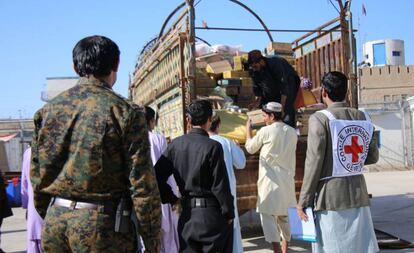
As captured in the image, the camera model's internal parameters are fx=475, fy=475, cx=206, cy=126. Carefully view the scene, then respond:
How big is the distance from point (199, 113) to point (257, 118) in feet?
7.84

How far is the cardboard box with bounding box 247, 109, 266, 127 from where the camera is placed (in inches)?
226

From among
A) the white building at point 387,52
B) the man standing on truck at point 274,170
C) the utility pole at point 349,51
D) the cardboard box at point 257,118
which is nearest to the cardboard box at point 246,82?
the cardboard box at point 257,118

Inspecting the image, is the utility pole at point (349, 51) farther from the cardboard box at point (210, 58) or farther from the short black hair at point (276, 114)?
the cardboard box at point (210, 58)

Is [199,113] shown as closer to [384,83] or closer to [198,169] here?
[198,169]

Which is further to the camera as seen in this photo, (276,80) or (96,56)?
(276,80)

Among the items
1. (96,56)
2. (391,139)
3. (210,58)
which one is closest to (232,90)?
(210,58)

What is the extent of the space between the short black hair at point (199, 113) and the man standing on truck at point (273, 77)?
249cm

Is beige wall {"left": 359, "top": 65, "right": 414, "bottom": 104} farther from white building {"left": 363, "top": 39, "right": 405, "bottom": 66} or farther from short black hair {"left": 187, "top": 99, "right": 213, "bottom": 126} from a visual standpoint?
short black hair {"left": 187, "top": 99, "right": 213, "bottom": 126}

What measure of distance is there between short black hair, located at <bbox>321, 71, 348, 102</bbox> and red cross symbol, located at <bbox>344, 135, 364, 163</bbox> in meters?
0.32

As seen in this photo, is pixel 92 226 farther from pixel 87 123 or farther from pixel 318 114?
pixel 318 114

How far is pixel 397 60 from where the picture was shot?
37438 millimetres

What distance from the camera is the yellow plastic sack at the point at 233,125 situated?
5762 millimetres

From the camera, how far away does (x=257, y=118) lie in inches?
A: 230

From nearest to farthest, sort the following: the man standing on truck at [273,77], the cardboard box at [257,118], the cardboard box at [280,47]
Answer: the cardboard box at [257,118] → the man standing on truck at [273,77] → the cardboard box at [280,47]
